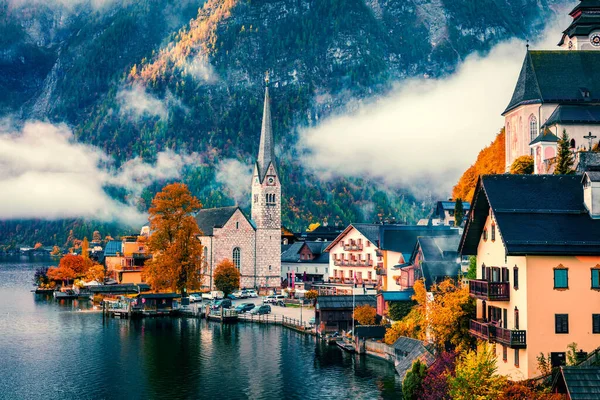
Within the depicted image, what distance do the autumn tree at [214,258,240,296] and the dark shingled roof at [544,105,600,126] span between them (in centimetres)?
5714

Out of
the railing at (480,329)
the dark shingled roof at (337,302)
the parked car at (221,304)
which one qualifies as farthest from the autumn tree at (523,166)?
the parked car at (221,304)

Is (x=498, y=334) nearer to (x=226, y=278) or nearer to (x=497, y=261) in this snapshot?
(x=497, y=261)

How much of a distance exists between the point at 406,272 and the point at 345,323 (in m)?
8.80

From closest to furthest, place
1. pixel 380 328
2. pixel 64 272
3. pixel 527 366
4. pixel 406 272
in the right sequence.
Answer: pixel 527 366 < pixel 380 328 < pixel 406 272 < pixel 64 272

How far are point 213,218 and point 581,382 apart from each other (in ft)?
382

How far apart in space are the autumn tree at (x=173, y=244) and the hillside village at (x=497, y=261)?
12.4 meters

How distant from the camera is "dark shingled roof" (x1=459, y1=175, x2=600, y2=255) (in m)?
42.6

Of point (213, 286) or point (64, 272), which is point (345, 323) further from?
point (64, 272)

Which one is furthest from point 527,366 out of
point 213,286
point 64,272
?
point 64,272

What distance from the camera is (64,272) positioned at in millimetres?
163250

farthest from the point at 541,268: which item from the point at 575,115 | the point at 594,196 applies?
the point at 575,115

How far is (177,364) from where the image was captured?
7131cm

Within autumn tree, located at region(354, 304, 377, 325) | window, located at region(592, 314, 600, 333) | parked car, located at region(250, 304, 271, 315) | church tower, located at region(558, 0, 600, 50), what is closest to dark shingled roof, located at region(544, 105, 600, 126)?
church tower, located at region(558, 0, 600, 50)

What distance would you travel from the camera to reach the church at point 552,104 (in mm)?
91875
